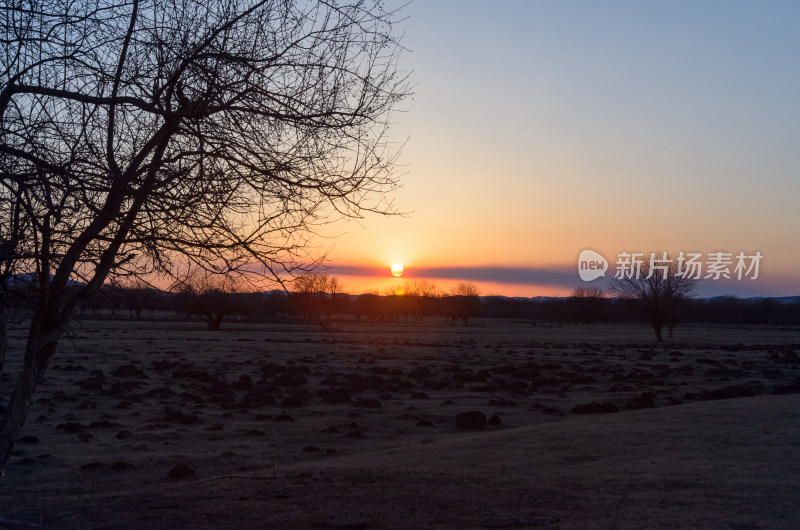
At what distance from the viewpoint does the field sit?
8836mm

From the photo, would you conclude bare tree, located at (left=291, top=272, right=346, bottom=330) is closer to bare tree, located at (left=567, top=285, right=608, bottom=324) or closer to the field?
the field

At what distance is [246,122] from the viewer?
678 centimetres

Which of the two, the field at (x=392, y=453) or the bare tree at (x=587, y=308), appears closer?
the field at (x=392, y=453)

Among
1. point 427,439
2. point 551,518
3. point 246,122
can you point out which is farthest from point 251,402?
point 246,122

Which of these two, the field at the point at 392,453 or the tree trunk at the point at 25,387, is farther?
the field at the point at 392,453

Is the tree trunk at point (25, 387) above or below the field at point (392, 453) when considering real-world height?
above

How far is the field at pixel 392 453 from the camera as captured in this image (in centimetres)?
884

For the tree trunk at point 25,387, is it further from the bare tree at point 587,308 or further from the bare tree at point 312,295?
the bare tree at point 587,308

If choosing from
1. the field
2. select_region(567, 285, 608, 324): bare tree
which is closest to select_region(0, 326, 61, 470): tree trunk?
the field

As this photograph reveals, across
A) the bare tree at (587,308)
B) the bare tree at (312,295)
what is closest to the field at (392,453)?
the bare tree at (312,295)

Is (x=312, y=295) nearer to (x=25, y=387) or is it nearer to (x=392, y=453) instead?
(x=25, y=387)

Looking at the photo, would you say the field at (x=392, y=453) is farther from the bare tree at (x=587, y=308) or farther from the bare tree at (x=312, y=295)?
the bare tree at (x=587, y=308)

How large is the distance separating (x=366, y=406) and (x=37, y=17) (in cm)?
1695

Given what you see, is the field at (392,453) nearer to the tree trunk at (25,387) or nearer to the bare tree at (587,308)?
the tree trunk at (25,387)
